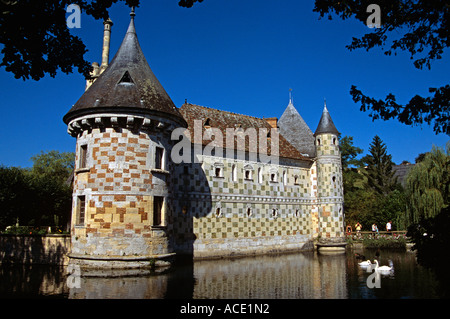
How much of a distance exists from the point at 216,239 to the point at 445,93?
1896cm

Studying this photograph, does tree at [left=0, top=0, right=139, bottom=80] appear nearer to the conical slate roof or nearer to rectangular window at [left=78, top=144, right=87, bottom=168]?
rectangular window at [left=78, top=144, right=87, bottom=168]

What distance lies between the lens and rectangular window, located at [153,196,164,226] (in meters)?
19.1

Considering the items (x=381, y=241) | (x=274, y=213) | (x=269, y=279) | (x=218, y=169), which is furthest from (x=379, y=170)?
(x=269, y=279)

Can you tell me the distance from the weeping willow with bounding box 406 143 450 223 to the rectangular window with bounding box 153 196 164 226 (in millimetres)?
→ 20079

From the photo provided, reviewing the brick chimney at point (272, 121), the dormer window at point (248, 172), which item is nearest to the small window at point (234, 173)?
the dormer window at point (248, 172)

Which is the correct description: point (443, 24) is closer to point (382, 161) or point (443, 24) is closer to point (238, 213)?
point (238, 213)

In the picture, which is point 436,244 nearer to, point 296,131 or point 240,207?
point 240,207

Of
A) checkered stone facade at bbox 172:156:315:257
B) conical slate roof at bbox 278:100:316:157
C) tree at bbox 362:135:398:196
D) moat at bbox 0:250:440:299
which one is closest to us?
moat at bbox 0:250:440:299

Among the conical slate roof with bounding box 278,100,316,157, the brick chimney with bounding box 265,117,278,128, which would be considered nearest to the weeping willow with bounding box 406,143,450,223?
the conical slate roof with bounding box 278,100,316,157

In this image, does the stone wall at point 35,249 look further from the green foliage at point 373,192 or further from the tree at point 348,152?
the tree at point 348,152

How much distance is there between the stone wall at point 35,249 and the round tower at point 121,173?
2.15 metres

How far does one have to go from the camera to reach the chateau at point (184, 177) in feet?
58.6

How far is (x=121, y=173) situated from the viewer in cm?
1805
